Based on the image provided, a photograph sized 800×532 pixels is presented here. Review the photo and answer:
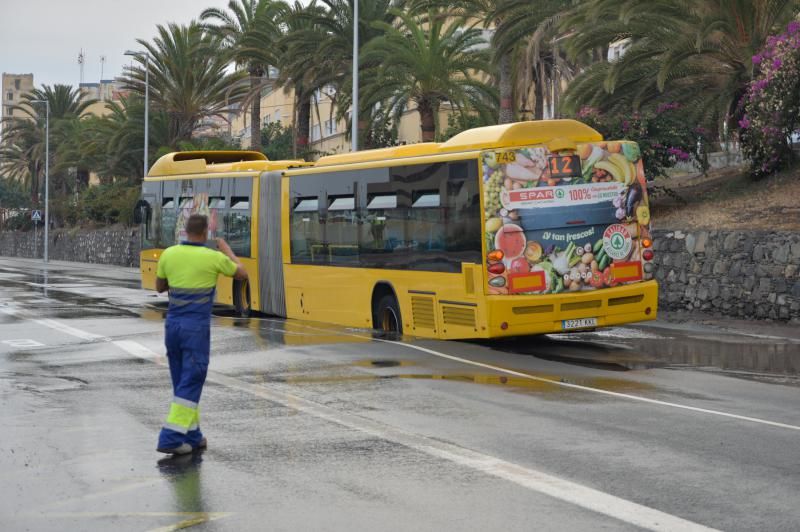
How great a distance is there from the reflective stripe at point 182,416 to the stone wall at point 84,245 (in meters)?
55.8

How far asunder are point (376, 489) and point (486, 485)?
2.22ft

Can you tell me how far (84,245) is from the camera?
7706 centimetres

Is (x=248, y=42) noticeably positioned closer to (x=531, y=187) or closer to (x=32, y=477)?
(x=531, y=187)

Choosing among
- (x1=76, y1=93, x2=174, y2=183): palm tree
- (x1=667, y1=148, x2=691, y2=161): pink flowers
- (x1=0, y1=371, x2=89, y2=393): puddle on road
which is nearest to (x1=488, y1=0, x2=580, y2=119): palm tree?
(x1=667, y1=148, x2=691, y2=161): pink flowers

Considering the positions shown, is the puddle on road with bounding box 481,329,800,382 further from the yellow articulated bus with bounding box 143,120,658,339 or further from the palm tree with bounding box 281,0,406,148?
the palm tree with bounding box 281,0,406,148

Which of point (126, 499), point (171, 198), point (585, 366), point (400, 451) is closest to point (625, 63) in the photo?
point (171, 198)

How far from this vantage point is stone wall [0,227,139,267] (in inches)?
2581

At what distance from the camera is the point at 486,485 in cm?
779

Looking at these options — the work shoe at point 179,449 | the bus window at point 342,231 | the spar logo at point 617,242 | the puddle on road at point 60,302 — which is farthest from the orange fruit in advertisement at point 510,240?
the puddle on road at point 60,302

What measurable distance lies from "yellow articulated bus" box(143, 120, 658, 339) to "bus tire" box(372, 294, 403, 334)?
2 centimetres

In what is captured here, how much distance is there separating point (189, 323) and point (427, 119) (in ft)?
107

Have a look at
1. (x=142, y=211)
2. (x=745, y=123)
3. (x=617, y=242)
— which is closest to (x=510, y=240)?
(x=617, y=242)

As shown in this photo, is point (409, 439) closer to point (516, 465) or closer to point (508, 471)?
point (516, 465)

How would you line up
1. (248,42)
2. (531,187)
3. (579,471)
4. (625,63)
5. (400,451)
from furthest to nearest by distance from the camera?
(248,42)
(625,63)
(531,187)
(400,451)
(579,471)
